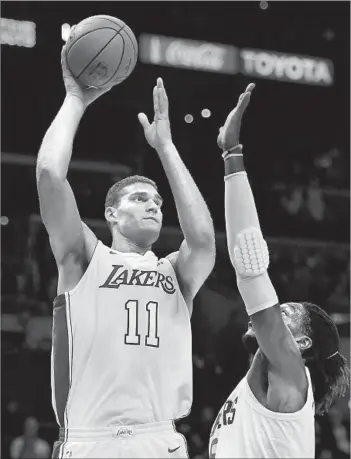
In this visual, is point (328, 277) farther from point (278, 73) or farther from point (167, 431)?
point (167, 431)

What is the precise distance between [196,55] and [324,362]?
35.9ft

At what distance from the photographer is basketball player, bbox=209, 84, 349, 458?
12.0 feet

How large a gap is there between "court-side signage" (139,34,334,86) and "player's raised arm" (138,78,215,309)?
9948 mm

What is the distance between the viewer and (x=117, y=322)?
408cm

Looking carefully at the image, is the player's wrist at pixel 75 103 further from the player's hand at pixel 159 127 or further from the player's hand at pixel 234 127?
the player's hand at pixel 234 127

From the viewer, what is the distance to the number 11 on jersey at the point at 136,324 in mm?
4074

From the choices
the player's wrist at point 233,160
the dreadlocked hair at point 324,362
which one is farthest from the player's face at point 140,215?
the dreadlocked hair at point 324,362

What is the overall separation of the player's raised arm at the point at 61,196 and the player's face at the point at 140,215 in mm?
235

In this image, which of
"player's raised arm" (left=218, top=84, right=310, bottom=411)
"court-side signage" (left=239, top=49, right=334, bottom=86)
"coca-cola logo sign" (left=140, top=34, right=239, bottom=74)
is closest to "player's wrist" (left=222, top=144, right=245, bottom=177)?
"player's raised arm" (left=218, top=84, right=310, bottom=411)

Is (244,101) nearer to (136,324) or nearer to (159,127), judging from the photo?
(159,127)

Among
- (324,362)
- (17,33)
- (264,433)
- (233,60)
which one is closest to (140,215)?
(324,362)

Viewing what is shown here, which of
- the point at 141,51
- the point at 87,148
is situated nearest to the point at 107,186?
the point at 87,148

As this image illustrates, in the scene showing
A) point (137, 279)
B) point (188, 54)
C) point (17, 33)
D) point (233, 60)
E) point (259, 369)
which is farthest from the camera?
point (233, 60)

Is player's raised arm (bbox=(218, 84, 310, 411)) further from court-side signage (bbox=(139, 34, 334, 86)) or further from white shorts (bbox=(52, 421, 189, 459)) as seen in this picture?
court-side signage (bbox=(139, 34, 334, 86))
